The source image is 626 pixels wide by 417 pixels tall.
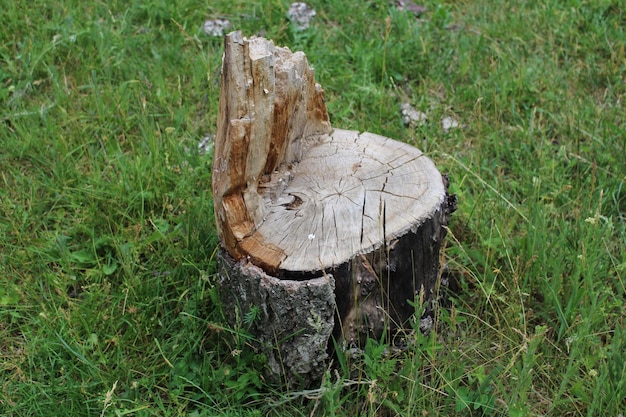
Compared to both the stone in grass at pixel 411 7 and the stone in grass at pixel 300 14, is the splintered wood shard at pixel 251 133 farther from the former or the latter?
the stone in grass at pixel 411 7

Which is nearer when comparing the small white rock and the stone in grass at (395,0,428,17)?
the small white rock

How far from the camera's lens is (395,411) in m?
2.59

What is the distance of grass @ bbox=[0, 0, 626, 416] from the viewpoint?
2654mm

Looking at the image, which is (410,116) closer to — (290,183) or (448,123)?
(448,123)

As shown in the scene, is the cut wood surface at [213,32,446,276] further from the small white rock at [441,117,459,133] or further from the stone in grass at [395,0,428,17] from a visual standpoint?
the stone in grass at [395,0,428,17]

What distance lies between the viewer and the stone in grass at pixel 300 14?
484 cm

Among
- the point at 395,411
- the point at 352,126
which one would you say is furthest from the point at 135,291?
the point at 352,126

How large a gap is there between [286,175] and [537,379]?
4.50 feet

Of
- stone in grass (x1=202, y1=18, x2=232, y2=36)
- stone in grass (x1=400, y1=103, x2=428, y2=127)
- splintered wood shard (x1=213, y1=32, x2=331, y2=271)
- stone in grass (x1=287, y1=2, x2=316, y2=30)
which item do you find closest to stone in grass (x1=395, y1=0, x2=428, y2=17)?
stone in grass (x1=287, y1=2, x2=316, y2=30)

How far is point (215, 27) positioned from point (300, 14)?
0.64 metres

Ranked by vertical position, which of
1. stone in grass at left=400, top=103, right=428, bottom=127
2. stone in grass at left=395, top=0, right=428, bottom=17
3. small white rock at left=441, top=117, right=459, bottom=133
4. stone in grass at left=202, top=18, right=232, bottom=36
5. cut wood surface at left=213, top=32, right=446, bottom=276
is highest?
cut wood surface at left=213, top=32, right=446, bottom=276

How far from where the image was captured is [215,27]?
4.82 m

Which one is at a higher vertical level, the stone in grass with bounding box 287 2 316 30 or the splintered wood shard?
the splintered wood shard

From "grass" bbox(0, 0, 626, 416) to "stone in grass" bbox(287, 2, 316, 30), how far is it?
0.27ft
